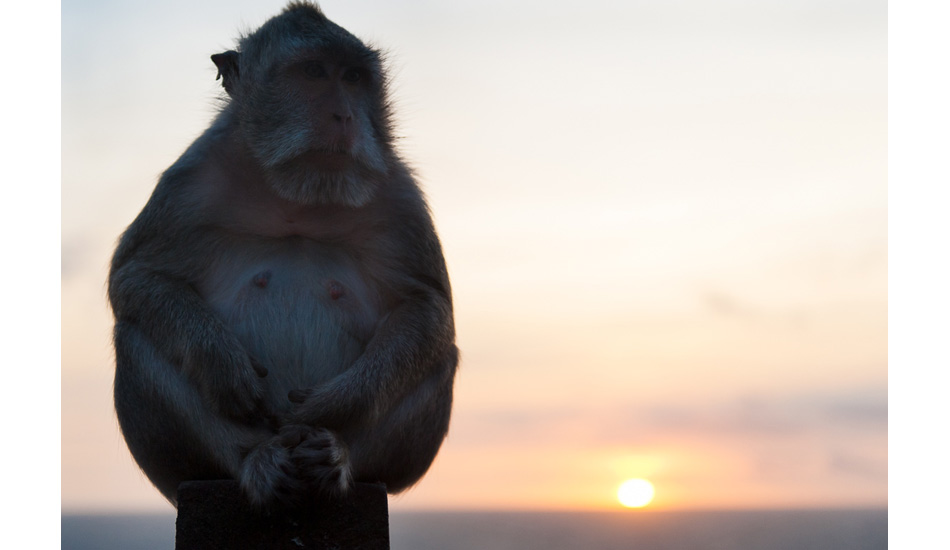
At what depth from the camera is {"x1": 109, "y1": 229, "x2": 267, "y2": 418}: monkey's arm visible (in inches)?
171

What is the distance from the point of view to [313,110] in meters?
4.60

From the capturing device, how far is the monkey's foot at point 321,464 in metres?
4.16

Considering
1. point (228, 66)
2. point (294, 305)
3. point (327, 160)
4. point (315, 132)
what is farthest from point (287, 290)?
point (228, 66)

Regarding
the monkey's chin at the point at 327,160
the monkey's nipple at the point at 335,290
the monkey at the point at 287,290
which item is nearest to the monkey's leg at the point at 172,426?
the monkey at the point at 287,290

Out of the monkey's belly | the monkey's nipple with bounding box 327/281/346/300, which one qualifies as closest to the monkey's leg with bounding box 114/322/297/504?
the monkey's belly

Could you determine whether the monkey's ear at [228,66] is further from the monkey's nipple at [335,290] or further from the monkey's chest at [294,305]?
the monkey's nipple at [335,290]

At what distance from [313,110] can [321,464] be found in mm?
1569

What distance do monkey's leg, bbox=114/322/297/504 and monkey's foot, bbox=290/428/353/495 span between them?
95 mm

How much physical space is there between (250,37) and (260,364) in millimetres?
1650

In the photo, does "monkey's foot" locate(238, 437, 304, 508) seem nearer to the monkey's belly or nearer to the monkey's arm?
the monkey's arm

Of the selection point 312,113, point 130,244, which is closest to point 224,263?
point 130,244

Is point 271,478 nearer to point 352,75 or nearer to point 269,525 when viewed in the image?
point 269,525

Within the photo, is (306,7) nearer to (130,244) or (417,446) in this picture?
(130,244)

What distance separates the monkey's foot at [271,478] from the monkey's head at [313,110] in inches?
45.4
